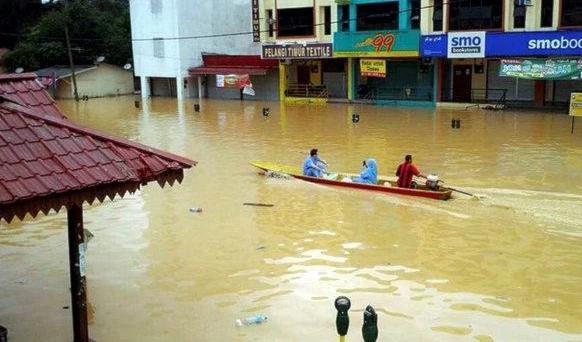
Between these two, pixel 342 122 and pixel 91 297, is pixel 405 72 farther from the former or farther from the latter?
pixel 91 297

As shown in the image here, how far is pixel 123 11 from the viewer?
68.4 m

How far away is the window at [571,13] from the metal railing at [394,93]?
8980 millimetres

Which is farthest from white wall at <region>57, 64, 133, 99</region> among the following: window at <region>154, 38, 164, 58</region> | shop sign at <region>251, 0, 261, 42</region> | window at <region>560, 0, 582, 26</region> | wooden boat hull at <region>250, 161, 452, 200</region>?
wooden boat hull at <region>250, 161, 452, 200</region>

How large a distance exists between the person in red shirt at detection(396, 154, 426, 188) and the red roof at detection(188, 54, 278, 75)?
29.6 meters

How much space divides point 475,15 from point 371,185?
21.8 m

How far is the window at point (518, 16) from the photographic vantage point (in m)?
34.0

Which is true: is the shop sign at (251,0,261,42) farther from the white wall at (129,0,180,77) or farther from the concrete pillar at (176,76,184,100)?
the concrete pillar at (176,76,184,100)

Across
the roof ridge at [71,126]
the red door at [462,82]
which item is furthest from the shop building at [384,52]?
the roof ridge at [71,126]

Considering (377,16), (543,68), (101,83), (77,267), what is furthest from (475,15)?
(101,83)

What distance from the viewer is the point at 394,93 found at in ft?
137

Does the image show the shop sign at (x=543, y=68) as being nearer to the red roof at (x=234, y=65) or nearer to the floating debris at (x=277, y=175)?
the red roof at (x=234, y=65)

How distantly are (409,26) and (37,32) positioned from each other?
35.1 m

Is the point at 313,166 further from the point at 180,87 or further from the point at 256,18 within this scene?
the point at 180,87

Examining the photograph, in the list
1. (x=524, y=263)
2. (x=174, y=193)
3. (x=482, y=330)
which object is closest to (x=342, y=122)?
(x=174, y=193)
